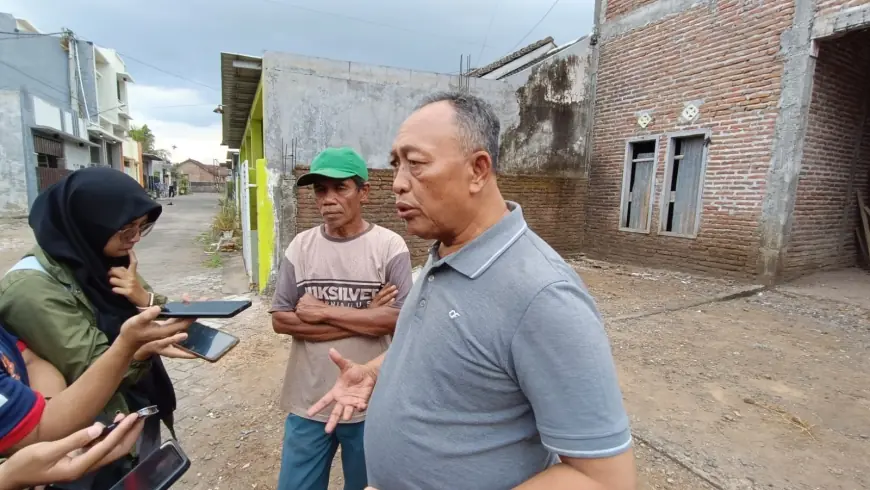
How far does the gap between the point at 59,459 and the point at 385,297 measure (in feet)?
3.76

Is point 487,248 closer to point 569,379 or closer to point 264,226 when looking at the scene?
point 569,379

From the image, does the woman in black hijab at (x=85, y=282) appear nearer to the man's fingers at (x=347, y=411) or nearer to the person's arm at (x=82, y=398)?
→ the person's arm at (x=82, y=398)

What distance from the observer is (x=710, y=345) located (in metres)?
4.74

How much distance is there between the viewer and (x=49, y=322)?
52.7 inches

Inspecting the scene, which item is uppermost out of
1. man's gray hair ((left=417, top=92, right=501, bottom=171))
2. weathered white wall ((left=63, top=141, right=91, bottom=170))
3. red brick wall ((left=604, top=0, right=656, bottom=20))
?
red brick wall ((left=604, top=0, right=656, bottom=20))

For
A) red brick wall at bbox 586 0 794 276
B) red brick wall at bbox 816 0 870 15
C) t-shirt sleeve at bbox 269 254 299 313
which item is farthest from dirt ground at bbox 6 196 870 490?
red brick wall at bbox 816 0 870 15

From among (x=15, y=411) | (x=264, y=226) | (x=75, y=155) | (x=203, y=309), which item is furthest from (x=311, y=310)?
(x=75, y=155)

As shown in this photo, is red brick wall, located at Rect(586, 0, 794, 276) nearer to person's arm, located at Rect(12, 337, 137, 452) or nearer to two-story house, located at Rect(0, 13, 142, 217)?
person's arm, located at Rect(12, 337, 137, 452)

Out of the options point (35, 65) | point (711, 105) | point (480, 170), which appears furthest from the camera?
point (35, 65)

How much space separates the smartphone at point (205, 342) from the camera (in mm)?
1615

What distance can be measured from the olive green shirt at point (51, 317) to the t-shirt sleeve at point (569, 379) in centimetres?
138

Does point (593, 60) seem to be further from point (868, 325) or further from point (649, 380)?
point (649, 380)

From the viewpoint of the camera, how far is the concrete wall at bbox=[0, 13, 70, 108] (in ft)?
60.2

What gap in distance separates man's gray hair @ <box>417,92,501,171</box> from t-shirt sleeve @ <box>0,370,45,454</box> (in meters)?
1.26
